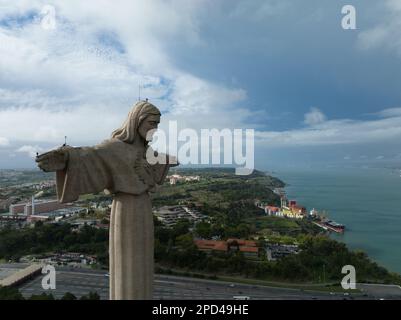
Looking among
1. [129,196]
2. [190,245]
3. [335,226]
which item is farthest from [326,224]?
[129,196]

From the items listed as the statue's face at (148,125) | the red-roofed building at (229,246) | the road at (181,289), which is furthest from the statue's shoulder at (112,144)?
the red-roofed building at (229,246)

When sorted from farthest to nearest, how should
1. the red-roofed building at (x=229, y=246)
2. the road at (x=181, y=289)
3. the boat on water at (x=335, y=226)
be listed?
the boat on water at (x=335, y=226) → the red-roofed building at (x=229, y=246) → the road at (x=181, y=289)

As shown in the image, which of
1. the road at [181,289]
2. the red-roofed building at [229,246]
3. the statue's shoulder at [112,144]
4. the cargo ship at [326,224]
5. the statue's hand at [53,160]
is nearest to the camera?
the statue's hand at [53,160]

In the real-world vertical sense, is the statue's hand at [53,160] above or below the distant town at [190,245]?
above

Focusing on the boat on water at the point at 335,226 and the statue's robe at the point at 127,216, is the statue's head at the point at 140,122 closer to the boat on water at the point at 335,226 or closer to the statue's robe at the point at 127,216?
the statue's robe at the point at 127,216

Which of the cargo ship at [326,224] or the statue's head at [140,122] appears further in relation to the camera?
the cargo ship at [326,224]

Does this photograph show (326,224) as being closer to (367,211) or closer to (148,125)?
(367,211)

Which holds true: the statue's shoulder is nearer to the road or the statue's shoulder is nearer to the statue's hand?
the statue's hand
